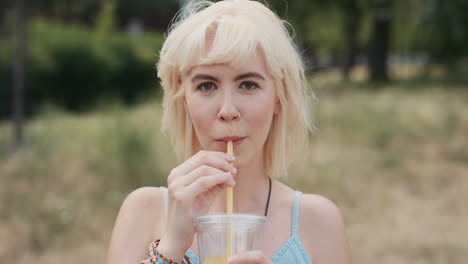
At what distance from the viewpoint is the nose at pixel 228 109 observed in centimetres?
182

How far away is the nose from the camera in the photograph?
1.82 metres

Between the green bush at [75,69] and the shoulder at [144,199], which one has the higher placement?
the green bush at [75,69]

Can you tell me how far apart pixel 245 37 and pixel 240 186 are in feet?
1.74

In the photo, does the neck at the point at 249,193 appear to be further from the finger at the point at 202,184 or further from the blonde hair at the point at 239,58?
the finger at the point at 202,184

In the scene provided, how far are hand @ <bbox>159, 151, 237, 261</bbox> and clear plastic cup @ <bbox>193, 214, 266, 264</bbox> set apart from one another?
79 mm

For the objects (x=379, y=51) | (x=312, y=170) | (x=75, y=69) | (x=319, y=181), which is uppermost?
(x=379, y=51)

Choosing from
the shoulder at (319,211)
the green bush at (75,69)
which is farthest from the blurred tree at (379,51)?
the shoulder at (319,211)

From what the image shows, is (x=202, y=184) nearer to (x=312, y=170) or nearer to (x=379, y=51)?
(x=312, y=170)

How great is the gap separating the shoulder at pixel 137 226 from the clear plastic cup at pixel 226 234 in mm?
447

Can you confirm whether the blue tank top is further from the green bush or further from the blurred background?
the green bush

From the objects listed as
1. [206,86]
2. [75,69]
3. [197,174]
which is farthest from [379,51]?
[197,174]

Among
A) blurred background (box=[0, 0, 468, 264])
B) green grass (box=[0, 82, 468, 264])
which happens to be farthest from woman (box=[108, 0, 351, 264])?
green grass (box=[0, 82, 468, 264])

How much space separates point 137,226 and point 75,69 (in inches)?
572

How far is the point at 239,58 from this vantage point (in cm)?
184
